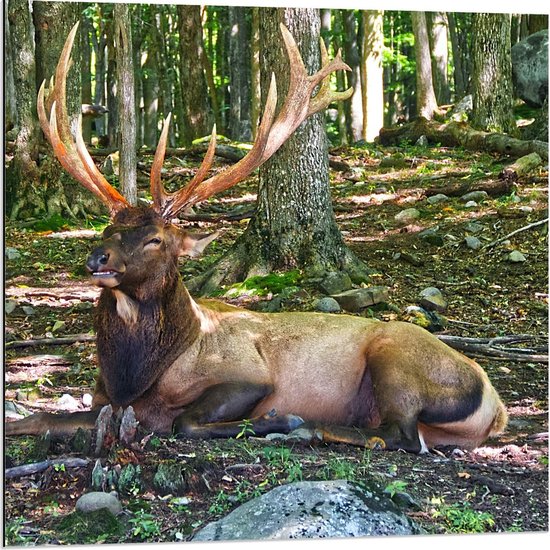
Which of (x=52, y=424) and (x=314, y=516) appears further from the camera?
(x=52, y=424)

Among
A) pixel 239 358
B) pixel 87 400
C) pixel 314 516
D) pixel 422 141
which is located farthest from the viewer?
pixel 422 141

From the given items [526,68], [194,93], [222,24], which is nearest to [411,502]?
[526,68]

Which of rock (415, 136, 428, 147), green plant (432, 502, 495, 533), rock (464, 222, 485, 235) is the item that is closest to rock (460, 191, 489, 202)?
rock (464, 222, 485, 235)

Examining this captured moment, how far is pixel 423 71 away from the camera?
840 cm

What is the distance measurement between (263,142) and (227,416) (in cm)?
110

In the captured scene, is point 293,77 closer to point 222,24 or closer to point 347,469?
Result: point 347,469

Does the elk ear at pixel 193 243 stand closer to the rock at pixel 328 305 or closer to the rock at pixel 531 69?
the rock at pixel 328 305

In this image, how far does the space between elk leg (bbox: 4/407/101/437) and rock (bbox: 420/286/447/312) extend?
1.97m

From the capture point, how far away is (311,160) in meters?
5.48

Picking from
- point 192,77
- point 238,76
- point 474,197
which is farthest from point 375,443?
point 238,76

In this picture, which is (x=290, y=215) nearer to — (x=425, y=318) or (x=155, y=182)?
(x=425, y=318)

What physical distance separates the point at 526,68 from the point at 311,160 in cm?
216

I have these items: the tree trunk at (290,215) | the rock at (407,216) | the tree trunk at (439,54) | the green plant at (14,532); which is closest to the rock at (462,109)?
the tree trunk at (439,54)

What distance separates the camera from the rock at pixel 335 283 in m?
5.27
